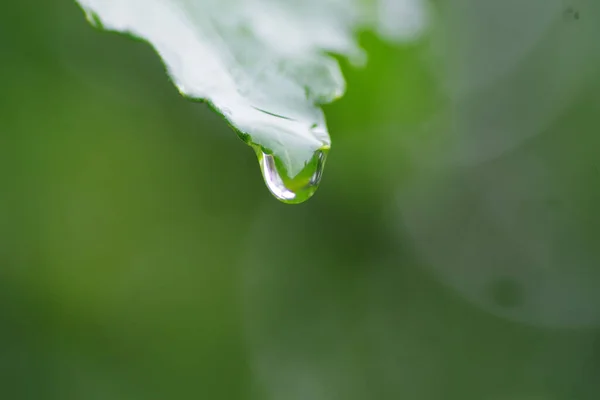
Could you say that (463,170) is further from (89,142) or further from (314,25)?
(314,25)

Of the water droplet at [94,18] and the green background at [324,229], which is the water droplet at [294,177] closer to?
the water droplet at [94,18]

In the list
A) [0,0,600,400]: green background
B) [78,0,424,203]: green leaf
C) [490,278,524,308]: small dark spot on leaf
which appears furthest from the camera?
[490,278,524,308]: small dark spot on leaf

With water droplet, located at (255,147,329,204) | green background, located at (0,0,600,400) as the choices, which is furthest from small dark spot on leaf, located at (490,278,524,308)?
water droplet, located at (255,147,329,204)

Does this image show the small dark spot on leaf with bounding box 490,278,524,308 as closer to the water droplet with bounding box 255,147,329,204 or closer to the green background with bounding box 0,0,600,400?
the green background with bounding box 0,0,600,400

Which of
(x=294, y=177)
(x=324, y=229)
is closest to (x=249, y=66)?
(x=294, y=177)

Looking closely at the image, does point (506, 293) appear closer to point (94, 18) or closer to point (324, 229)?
point (324, 229)

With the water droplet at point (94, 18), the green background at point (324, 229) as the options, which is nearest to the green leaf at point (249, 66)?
the water droplet at point (94, 18)

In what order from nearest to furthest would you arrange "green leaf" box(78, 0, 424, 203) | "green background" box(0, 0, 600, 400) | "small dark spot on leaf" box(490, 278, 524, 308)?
"green leaf" box(78, 0, 424, 203)
"green background" box(0, 0, 600, 400)
"small dark spot on leaf" box(490, 278, 524, 308)
